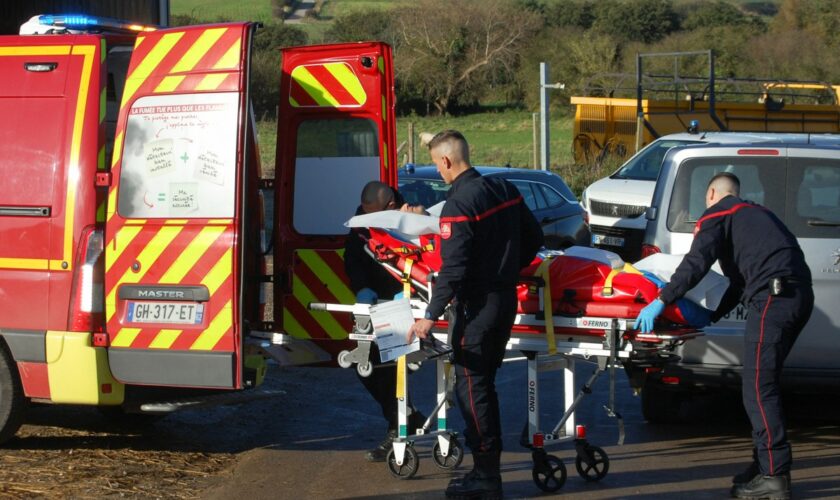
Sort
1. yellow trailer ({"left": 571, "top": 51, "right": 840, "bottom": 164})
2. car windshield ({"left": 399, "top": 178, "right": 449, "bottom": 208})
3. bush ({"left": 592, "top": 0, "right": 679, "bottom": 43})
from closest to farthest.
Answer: car windshield ({"left": 399, "top": 178, "right": 449, "bottom": 208}) < yellow trailer ({"left": 571, "top": 51, "right": 840, "bottom": 164}) < bush ({"left": 592, "top": 0, "right": 679, "bottom": 43})

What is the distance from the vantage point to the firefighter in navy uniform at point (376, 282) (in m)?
7.26

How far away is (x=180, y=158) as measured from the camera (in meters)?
6.79

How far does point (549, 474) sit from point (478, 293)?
1164 mm

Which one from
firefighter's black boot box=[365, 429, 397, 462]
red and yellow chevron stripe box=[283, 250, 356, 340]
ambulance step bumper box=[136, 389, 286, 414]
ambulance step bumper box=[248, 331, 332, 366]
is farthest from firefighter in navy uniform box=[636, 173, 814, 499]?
ambulance step bumper box=[136, 389, 286, 414]

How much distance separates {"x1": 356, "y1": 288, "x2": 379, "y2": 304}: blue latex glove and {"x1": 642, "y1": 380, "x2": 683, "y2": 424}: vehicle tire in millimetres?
2260

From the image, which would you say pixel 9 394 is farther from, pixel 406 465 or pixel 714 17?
pixel 714 17

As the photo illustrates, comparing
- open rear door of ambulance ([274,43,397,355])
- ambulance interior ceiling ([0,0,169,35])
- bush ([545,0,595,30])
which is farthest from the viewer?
bush ([545,0,595,30])

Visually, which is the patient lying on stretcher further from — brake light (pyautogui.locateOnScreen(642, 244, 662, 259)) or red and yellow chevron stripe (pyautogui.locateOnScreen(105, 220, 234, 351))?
brake light (pyautogui.locateOnScreen(642, 244, 662, 259))

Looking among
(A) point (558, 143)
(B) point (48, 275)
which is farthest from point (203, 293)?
(A) point (558, 143)

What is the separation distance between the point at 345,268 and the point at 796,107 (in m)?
23.6

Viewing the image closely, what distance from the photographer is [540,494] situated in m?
6.61

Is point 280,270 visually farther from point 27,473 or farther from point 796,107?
point 796,107

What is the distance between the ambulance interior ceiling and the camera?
577 inches

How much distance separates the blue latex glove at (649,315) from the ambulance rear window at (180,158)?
242cm
